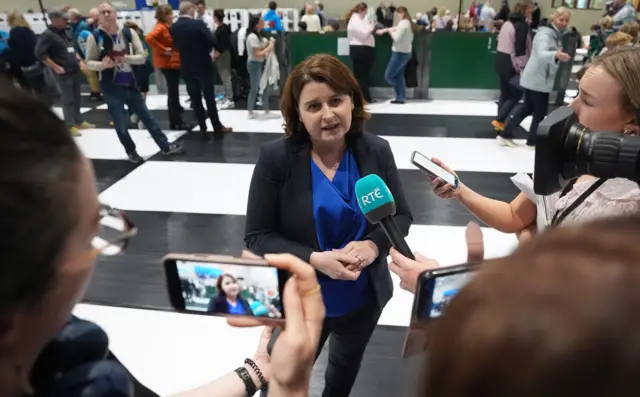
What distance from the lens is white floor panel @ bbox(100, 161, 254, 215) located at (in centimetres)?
408

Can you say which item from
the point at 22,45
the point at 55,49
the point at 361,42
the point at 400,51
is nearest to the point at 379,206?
the point at 55,49

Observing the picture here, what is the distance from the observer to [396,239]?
3.91 ft

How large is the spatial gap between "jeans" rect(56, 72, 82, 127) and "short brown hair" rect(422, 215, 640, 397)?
626 cm

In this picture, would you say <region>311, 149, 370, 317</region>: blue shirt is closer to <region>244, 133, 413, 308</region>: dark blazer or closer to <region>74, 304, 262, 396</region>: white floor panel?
<region>244, 133, 413, 308</region>: dark blazer

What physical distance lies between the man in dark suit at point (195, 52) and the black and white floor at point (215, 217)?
546 millimetres

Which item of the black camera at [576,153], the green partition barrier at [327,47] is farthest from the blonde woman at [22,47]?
the black camera at [576,153]

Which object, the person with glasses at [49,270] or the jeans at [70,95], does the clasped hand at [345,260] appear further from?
the jeans at [70,95]

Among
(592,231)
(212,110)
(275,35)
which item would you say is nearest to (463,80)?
(275,35)

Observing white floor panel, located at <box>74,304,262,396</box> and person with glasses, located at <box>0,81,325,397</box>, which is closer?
person with glasses, located at <box>0,81,325,397</box>

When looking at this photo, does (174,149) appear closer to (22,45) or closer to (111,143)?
(111,143)

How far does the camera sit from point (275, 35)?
24.4 ft

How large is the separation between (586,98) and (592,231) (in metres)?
Result: 1.08

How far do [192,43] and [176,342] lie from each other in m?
Result: 3.99

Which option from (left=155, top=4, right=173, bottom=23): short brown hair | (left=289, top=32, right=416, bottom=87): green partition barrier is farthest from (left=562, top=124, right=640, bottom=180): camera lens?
(left=289, top=32, right=416, bottom=87): green partition barrier
